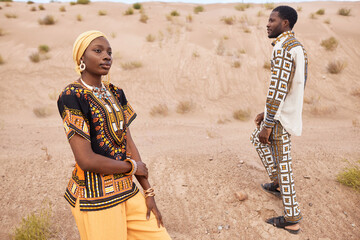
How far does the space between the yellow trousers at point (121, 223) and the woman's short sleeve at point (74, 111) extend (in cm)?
47

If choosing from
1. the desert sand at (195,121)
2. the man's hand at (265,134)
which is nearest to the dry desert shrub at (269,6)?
the desert sand at (195,121)

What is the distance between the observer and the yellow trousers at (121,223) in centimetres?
165

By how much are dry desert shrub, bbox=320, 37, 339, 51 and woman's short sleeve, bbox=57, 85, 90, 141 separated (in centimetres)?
1175

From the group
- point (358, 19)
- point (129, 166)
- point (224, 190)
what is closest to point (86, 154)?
point (129, 166)

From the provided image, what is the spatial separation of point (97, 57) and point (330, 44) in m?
11.8

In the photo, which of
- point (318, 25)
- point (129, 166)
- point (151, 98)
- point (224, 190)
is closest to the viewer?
point (129, 166)

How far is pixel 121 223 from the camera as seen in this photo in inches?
67.0

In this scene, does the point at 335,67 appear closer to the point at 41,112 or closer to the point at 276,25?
the point at 276,25

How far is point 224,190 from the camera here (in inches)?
151

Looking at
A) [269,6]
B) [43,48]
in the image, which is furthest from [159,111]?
[269,6]

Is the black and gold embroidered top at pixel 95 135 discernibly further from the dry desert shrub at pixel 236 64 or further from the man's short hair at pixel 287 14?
the dry desert shrub at pixel 236 64

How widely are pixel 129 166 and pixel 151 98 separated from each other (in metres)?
6.87

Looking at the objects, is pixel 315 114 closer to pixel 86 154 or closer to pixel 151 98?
pixel 151 98

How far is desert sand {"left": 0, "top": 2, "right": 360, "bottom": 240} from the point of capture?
3461 millimetres
